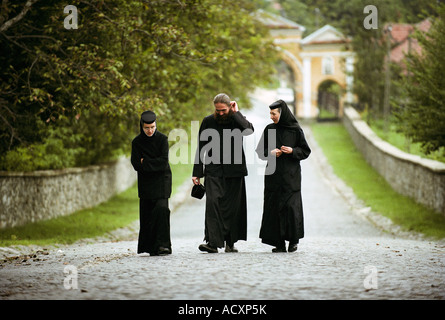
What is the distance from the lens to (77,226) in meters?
18.6

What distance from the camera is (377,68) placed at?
44.9 m

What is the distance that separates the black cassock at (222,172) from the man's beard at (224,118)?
30 millimetres

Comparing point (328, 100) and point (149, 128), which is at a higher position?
point (328, 100)

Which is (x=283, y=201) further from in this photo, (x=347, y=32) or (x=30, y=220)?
(x=347, y=32)

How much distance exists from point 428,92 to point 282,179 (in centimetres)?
882

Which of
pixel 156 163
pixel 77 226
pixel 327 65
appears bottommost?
pixel 77 226

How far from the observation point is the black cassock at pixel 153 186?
10492mm

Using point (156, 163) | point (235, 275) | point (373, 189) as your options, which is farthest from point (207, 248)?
point (373, 189)

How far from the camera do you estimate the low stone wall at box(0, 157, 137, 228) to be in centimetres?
1650

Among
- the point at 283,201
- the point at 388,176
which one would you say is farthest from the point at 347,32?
the point at 283,201

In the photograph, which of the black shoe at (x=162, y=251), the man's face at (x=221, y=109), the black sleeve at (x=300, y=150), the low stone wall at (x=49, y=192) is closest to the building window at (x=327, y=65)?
the low stone wall at (x=49, y=192)

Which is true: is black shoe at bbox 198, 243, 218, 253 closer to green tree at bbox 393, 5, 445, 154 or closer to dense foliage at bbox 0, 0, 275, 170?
dense foliage at bbox 0, 0, 275, 170

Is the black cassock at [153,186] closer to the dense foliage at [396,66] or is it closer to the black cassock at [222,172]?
the black cassock at [222,172]

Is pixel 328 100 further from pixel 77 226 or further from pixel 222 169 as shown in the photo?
pixel 222 169
